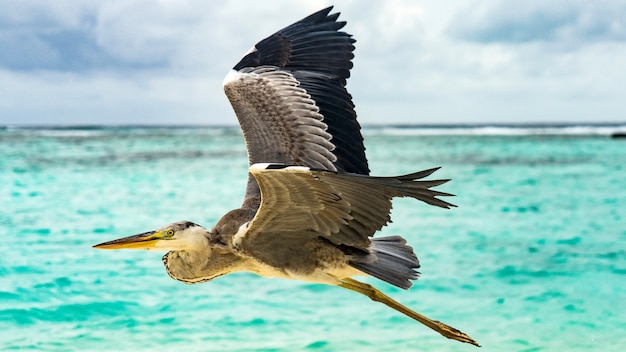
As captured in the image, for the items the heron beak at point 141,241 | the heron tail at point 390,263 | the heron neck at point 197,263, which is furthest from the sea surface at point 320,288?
the heron beak at point 141,241

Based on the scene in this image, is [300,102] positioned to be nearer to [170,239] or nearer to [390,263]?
[390,263]

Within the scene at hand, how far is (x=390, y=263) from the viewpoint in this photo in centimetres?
359

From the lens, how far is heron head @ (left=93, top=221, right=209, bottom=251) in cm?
312

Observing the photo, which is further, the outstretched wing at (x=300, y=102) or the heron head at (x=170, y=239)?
the outstretched wing at (x=300, y=102)

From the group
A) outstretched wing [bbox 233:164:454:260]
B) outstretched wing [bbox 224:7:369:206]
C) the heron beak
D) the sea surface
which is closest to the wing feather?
outstretched wing [bbox 224:7:369:206]

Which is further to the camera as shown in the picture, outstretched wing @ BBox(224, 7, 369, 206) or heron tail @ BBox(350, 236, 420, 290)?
outstretched wing @ BBox(224, 7, 369, 206)

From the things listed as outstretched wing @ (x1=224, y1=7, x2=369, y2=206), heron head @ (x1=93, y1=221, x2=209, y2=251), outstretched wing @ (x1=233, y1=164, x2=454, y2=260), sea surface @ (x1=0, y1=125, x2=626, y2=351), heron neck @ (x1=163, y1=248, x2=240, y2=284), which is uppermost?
outstretched wing @ (x1=224, y1=7, x2=369, y2=206)

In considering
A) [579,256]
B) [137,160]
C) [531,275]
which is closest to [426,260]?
[531,275]

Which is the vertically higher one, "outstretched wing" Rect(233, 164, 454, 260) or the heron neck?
"outstretched wing" Rect(233, 164, 454, 260)

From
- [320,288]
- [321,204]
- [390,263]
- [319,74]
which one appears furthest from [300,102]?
[320,288]

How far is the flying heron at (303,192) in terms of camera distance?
303cm

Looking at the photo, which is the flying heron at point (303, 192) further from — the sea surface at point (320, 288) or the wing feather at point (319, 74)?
the sea surface at point (320, 288)

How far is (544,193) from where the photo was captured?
50.7 feet

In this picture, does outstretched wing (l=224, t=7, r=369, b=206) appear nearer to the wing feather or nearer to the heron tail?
the wing feather
